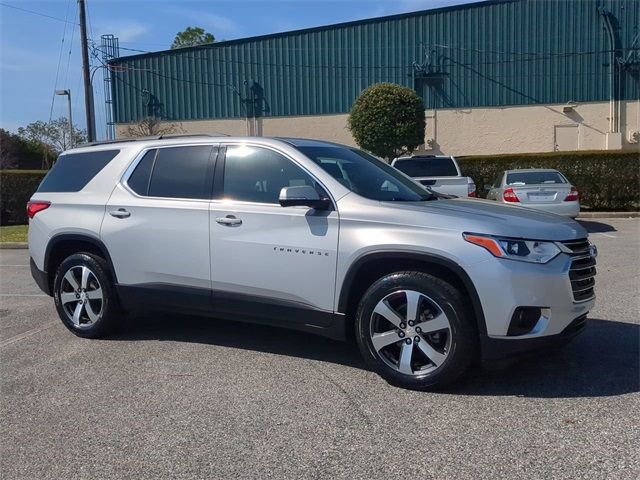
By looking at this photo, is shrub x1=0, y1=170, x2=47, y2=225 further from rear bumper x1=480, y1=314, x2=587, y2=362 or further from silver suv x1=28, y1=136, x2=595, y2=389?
rear bumper x1=480, y1=314, x2=587, y2=362

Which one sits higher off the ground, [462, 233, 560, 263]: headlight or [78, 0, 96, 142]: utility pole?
[78, 0, 96, 142]: utility pole

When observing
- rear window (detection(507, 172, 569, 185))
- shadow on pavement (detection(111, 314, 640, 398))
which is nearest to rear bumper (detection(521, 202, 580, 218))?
rear window (detection(507, 172, 569, 185))

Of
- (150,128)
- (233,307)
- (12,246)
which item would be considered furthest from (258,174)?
(150,128)

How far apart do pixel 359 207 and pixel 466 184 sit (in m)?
8.01

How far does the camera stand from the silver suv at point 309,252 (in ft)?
13.9

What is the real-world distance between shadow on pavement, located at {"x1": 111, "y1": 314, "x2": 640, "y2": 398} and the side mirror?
1.32 m

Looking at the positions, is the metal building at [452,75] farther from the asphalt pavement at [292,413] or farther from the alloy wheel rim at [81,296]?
the alloy wheel rim at [81,296]

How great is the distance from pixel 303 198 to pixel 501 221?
1397 mm

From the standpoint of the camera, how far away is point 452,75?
101 feet

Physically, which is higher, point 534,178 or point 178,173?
point 178,173

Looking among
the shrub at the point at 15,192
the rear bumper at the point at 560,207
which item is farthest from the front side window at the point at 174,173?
the shrub at the point at 15,192

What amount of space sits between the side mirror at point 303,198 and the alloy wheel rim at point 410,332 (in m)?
0.85

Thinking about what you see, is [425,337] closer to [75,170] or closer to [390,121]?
[75,170]

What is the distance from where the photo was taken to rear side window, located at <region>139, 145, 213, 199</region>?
17.9ft
